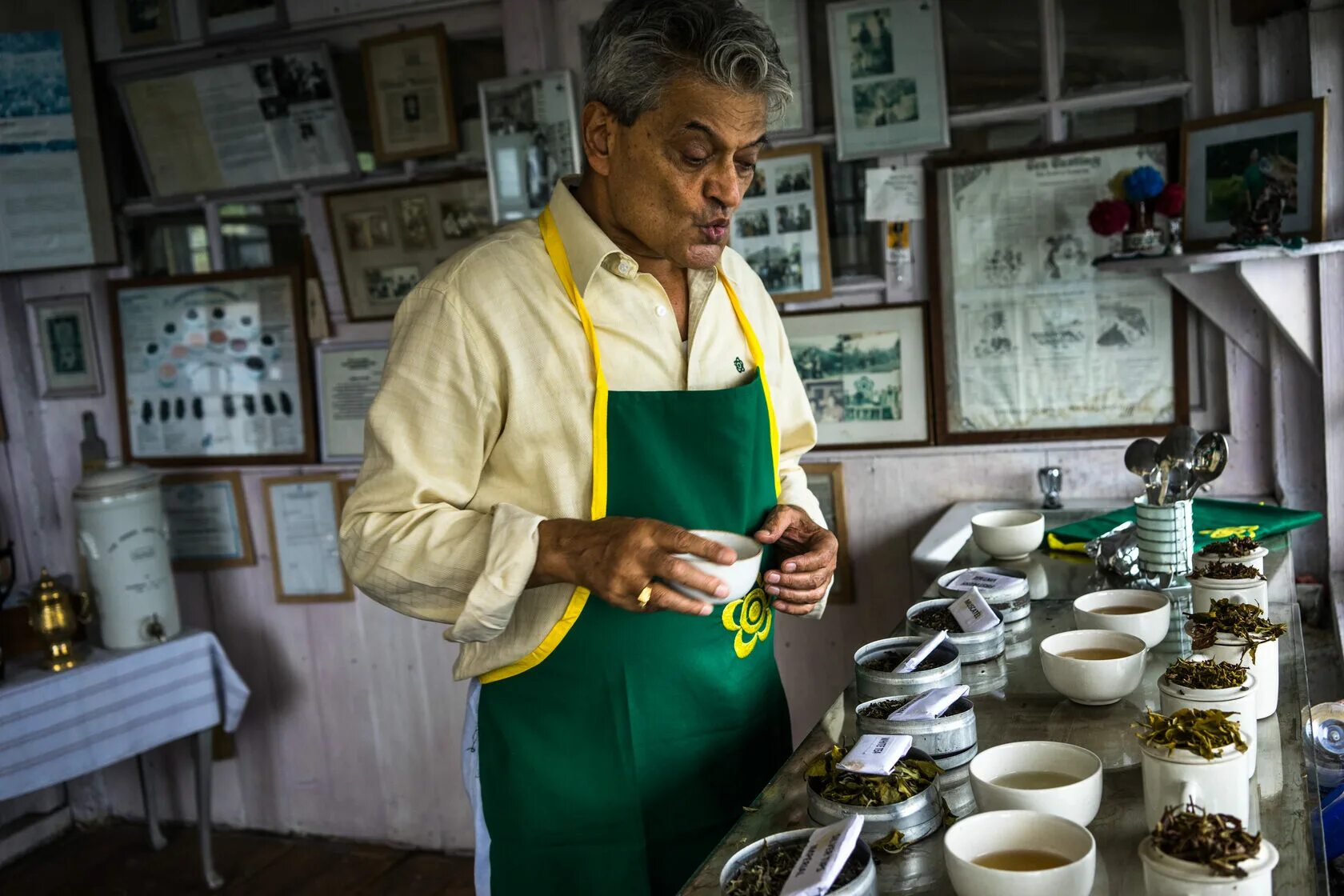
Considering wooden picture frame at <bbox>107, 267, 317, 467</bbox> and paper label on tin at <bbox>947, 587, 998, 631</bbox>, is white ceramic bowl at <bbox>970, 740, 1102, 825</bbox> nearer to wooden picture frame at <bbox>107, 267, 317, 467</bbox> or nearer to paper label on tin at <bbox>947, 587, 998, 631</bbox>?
paper label on tin at <bbox>947, 587, 998, 631</bbox>

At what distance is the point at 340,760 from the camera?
146 inches

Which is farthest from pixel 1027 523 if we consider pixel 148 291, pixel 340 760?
pixel 148 291

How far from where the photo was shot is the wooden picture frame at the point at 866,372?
299 cm

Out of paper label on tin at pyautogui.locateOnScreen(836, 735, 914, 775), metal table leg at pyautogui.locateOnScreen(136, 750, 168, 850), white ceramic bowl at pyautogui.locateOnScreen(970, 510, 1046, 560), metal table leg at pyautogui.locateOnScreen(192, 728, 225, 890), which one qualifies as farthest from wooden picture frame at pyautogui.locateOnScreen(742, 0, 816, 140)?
metal table leg at pyautogui.locateOnScreen(136, 750, 168, 850)

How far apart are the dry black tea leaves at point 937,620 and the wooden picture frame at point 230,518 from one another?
2585 mm

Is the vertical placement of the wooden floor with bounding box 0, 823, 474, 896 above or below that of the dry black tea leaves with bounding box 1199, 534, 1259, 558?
below

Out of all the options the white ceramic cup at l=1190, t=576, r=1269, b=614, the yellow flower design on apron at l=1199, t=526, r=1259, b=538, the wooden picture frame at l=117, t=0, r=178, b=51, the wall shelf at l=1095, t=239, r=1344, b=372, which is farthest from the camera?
the wooden picture frame at l=117, t=0, r=178, b=51

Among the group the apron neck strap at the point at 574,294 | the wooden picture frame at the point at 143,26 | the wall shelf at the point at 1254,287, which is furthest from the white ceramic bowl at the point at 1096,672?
the wooden picture frame at the point at 143,26

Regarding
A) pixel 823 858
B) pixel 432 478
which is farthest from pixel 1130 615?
pixel 432 478

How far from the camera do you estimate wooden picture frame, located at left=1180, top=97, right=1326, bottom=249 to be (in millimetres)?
2455

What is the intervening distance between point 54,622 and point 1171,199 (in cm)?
307

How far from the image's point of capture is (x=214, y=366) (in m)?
3.64

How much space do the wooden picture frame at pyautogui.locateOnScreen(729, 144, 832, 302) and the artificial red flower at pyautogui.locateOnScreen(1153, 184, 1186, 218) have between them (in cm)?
81

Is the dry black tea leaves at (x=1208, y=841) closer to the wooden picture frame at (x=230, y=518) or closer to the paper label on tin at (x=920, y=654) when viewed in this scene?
the paper label on tin at (x=920, y=654)
